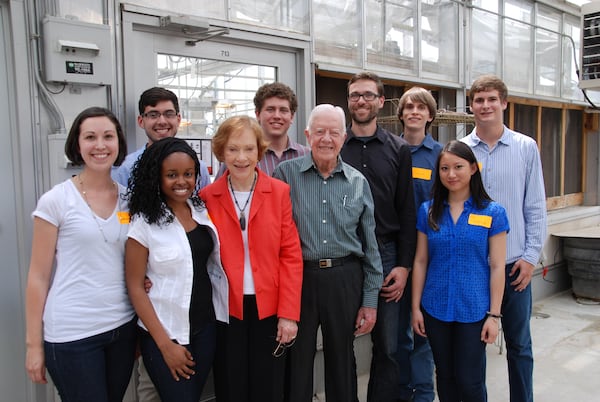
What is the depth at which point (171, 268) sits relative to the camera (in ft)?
5.45

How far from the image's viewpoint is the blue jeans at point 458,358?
6.86ft

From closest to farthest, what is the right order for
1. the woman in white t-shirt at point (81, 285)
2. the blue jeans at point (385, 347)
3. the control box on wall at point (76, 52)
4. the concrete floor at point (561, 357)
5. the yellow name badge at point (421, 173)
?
the woman in white t-shirt at point (81, 285)
the control box on wall at point (76, 52)
the blue jeans at point (385, 347)
the yellow name badge at point (421, 173)
the concrete floor at point (561, 357)

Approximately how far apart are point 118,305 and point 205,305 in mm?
297

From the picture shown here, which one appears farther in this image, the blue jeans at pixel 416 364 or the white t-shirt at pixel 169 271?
the blue jeans at pixel 416 364

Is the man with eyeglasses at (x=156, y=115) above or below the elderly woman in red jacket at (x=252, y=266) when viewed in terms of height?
above

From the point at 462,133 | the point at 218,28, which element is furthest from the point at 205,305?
the point at 462,133

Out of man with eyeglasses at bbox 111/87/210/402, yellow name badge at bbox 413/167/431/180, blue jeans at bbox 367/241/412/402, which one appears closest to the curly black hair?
man with eyeglasses at bbox 111/87/210/402

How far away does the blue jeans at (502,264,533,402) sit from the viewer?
2.40 meters

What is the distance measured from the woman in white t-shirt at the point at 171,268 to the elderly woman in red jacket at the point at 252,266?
0.31ft

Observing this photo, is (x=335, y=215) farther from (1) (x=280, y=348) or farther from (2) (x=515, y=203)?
(2) (x=515, y=203)

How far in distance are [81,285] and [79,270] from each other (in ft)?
0.16

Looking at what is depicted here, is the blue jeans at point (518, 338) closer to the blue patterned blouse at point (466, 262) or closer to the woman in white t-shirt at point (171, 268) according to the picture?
the blue patterned blouse at point (466, 262)

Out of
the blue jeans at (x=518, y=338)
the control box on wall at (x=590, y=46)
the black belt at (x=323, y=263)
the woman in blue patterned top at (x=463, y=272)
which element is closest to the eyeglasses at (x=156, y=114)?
the black belt at (x=323, y=263)

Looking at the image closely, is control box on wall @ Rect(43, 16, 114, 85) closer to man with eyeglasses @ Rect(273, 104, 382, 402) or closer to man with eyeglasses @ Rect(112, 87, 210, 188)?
man with eyeglasses @ Rect(112, 87, 210, 188)
